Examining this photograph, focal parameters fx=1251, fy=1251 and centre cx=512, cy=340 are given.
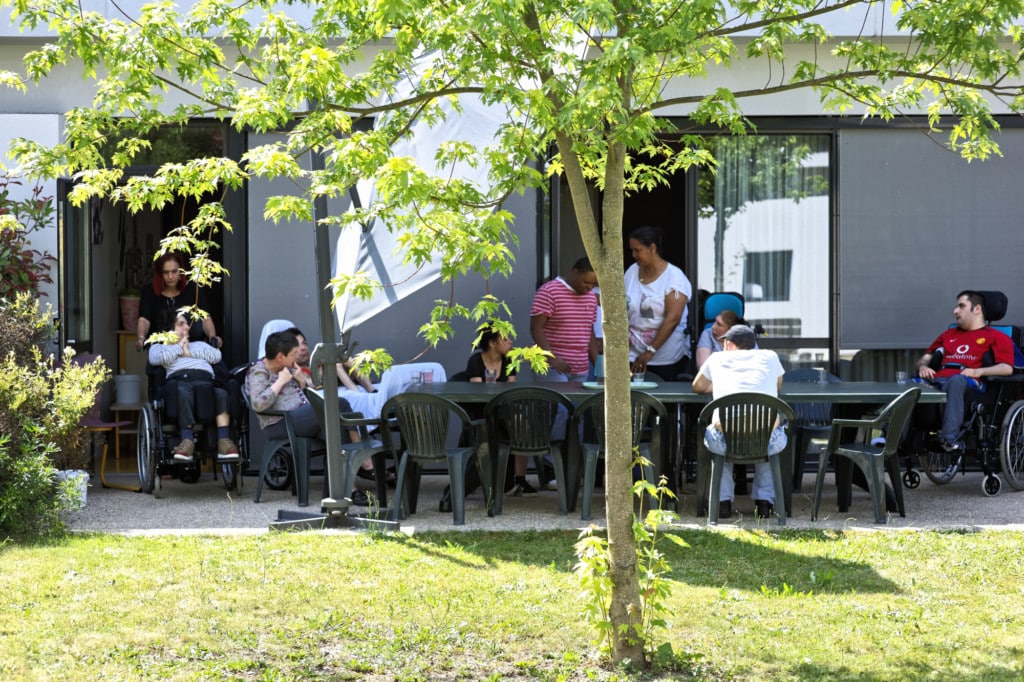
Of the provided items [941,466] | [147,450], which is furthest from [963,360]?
[147,450]

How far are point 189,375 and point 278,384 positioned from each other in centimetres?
92

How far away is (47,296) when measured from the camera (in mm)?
A: 9906

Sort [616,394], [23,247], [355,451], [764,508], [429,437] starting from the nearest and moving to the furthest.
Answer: [616,394]
[429,437]
[764,508]
[355,451]
[23,247]

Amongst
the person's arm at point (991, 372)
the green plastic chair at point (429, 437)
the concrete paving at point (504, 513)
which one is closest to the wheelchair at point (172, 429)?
the concrete paving at point (504, 513)

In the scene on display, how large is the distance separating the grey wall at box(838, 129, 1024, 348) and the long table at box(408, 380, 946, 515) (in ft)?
5.63

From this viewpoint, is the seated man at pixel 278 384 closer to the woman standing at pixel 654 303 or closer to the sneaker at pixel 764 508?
the woman standing at pixel 654 303

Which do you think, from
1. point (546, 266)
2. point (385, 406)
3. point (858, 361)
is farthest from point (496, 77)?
point (858, 361)

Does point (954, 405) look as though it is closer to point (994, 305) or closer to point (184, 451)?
point (994, 305)

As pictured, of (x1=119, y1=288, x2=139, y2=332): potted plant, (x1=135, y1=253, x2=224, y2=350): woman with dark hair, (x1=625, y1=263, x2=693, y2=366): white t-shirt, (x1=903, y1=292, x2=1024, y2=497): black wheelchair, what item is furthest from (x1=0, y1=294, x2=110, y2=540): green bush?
(x1=903, y1=292, x2=1024, y2=497): black wheelchair

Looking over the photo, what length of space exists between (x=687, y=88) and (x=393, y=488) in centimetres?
406

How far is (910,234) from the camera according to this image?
10344 mm

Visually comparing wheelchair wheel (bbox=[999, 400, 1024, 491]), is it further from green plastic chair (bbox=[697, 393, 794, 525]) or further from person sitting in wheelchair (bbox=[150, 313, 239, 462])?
person sitting in wheelchair (bbox=[150, 313, 239, 462])

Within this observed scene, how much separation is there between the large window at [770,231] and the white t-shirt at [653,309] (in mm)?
1011

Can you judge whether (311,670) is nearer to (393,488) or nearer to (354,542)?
(354,542)
